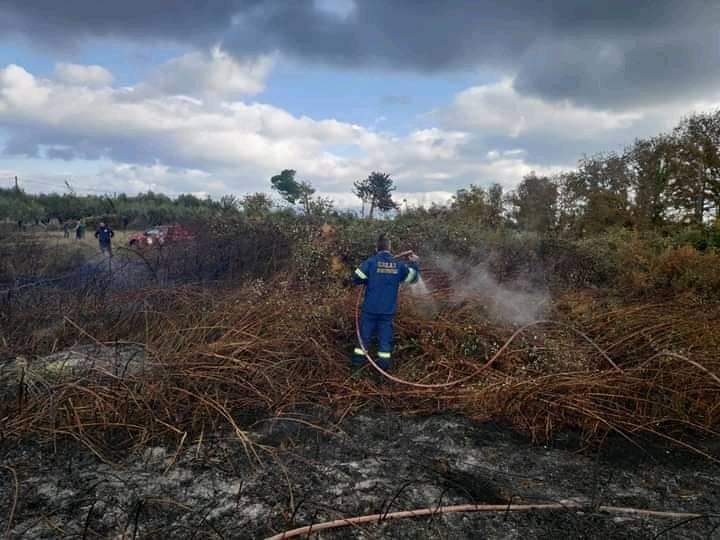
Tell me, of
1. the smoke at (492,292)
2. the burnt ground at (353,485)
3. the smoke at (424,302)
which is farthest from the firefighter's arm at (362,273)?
the smoke at (492,292)

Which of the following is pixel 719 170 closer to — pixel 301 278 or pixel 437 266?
pixel 437 266

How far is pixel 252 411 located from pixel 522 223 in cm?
1625

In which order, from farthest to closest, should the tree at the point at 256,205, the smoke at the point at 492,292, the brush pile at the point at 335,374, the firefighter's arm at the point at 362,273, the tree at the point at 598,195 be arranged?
the tree at the point at 598,195 → the tree at the point at 256,205 → the smoke at the point at 492,292 → the firefighter's arm at the point at 362,273 → the brush pile at the point at 335,374

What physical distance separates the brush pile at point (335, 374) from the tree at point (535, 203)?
10.9m

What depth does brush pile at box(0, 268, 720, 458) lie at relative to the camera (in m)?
4.71

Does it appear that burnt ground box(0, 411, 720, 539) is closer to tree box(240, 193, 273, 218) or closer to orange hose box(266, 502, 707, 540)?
orange hose box(266, 502, 707, 540)

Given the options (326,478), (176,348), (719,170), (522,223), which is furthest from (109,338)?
(719,170)

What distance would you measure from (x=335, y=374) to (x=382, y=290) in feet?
3.93

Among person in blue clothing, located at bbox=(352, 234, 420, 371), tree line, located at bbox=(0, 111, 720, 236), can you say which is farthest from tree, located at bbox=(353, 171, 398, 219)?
person in blue clothing, located at bbox=(352, 234, 420, 371)

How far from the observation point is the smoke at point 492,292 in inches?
322

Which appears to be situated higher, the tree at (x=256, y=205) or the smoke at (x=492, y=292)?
the tree at (x=256, y=205)

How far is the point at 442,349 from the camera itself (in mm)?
6625

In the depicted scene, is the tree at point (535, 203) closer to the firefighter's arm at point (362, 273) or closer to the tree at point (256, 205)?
the tree at point (256, 205)

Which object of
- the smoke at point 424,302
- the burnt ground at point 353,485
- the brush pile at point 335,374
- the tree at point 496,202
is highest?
the tree at point 496,202
